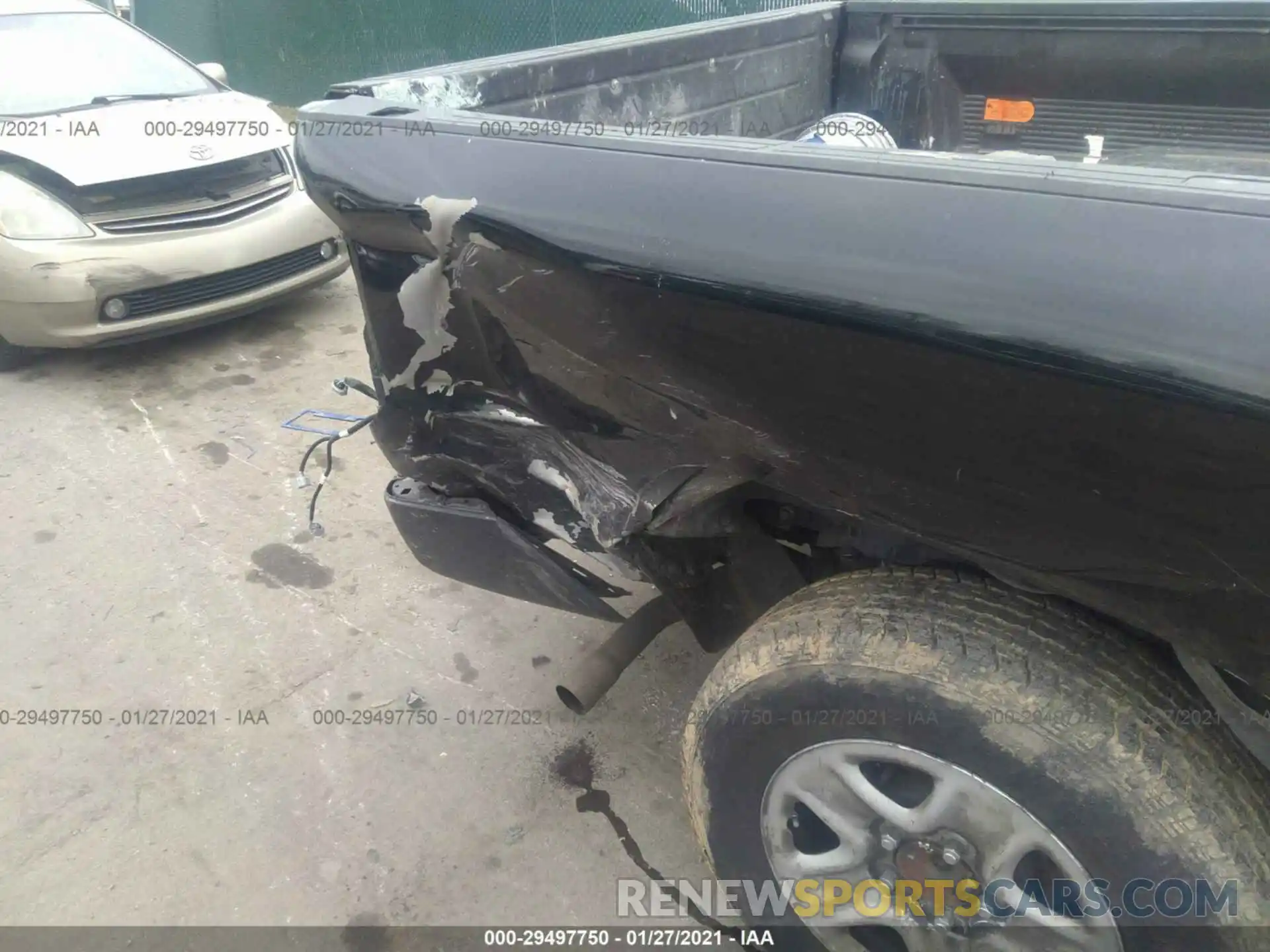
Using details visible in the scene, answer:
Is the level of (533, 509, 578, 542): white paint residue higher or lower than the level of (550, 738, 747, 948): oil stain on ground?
higher

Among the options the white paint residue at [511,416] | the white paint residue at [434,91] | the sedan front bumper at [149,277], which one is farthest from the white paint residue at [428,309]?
the sedan front bumper at [149,277]

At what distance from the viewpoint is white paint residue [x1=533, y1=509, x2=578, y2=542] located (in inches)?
72.8

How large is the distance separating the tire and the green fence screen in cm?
595

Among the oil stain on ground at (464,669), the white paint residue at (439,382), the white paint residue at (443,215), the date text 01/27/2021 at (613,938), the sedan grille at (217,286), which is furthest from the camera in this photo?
the sedan grille at (217,286)

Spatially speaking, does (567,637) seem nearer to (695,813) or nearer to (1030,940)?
(695,813)

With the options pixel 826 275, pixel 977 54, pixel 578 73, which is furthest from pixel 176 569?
pixel 977 54

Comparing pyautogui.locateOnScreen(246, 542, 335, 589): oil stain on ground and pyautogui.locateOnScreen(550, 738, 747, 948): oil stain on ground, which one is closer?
pyautogui.locateOnScreen(550, 738, 747, 948): oil stain on ground

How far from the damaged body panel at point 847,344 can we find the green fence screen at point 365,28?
5.57m

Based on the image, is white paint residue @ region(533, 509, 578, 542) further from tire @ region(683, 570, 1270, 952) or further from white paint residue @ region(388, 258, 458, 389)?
tire @ region(683, 570, 1270, 952)

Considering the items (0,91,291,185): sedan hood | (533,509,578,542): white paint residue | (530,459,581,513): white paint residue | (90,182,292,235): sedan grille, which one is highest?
(0,91,291,185): sedan hood

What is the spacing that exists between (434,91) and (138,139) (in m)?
3.21

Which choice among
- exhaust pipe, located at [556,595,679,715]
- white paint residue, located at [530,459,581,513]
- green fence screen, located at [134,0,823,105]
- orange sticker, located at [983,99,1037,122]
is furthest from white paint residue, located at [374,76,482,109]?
green fence screen, located at [134,0,823,105]

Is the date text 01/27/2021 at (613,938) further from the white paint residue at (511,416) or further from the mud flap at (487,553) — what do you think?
the white paint residue at (511,416)

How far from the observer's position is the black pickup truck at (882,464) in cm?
112
